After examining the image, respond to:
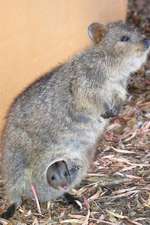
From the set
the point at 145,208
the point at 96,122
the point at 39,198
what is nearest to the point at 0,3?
the point at 96,122

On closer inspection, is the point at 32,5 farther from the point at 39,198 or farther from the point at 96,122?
the point at 39,198

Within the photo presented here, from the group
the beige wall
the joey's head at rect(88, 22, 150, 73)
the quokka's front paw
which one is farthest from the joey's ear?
the beige wall

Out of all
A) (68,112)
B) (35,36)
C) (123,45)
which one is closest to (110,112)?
(68,112)

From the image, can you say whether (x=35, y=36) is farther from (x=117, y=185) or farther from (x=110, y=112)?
(x=117, y=185)

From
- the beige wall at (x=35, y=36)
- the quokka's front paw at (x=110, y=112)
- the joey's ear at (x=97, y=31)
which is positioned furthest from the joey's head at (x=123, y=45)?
the beige wall at (x=35, y=36)

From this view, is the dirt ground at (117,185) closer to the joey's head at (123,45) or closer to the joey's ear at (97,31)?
the joey's head at (123,45)

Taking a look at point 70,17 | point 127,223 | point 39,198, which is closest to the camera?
point 127,223
